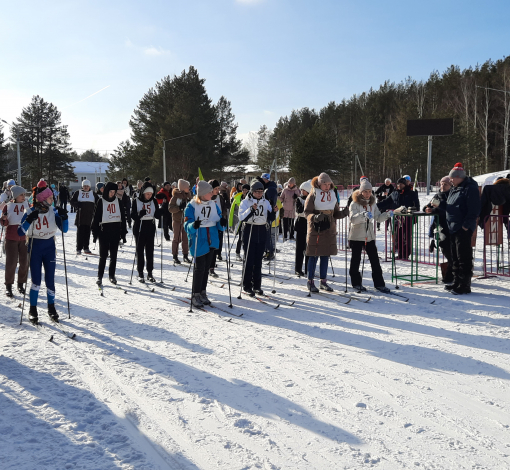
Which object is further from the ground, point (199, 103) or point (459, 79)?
point (459, 79)

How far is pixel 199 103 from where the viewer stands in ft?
145

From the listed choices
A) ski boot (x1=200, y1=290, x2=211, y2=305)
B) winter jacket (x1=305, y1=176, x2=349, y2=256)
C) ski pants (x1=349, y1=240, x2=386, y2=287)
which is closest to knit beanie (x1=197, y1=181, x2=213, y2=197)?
ski boot (x1=200, y1=290, x2=211, y2=305)

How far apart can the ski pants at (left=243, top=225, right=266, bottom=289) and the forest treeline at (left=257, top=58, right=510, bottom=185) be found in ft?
133

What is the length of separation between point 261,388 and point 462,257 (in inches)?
206

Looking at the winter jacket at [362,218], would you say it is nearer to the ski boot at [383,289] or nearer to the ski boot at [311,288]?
the ski boot at [383,289]

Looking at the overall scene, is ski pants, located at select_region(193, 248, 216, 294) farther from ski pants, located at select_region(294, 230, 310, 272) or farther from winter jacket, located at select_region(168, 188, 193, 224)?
winter jacket, located at select_region(168, 188, 193, 224)

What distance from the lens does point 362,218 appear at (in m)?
8.12

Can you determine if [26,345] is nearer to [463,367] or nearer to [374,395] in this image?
[374,395]

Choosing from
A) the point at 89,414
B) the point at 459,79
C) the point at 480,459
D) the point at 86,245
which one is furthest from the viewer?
the point at 459,79

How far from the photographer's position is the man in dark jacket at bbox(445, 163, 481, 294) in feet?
25.4

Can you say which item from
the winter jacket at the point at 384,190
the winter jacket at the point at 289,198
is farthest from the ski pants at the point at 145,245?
the winter jacket at the point at 384,190

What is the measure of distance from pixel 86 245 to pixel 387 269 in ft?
27.7

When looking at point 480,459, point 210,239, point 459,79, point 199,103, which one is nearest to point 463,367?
point 480,459

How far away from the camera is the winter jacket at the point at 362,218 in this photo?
26.7 ft
